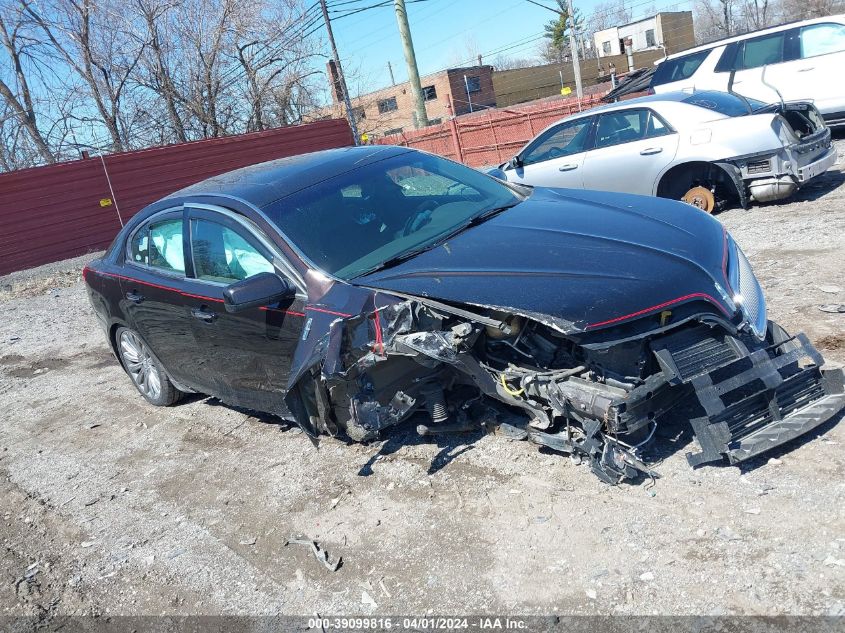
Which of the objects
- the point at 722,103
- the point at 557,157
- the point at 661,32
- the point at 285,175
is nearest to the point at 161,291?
the point at 285,175

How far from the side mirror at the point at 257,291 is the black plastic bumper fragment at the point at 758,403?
6.88 feet

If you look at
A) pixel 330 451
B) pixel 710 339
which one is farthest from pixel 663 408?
pixel 330 451

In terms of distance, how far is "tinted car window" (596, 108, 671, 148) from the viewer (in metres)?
7.98

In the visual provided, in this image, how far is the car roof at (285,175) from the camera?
4.42m

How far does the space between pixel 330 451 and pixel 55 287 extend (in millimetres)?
11434

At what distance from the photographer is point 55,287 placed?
13.7m

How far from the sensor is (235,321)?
4203 mm

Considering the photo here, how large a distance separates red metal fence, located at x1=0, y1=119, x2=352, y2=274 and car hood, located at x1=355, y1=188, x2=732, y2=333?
15.8 meters

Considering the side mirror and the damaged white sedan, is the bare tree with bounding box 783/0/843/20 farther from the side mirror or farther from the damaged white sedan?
the side mirror

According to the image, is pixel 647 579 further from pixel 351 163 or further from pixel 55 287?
pixel 55 287

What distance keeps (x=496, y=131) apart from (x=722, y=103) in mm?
12752

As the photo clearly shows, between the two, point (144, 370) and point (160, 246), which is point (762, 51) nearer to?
point (160, 246)

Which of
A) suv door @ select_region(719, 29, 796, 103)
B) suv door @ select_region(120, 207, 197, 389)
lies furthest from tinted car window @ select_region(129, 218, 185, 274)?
suv door @ select_region(719, 29, 796, 103)

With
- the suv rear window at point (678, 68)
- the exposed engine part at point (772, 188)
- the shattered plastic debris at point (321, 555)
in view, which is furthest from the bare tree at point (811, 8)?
the shattered plastic debris at point (321, 555)
